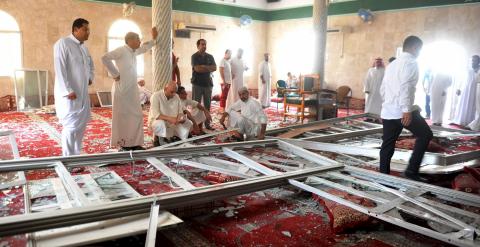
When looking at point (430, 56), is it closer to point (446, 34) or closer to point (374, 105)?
point (446, 34)

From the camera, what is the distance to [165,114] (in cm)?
595

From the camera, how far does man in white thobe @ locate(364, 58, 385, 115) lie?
10227 mm

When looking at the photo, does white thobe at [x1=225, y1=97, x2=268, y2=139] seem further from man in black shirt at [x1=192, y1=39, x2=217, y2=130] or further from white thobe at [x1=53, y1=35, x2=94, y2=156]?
white thobe at [x1=53, y1=35, x2=94, y2=156]

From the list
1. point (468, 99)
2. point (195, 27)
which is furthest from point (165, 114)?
point (195, 27)

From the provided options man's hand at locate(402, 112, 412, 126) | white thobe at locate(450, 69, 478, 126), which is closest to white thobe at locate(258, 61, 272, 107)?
white thobe at locate(450, 69, 478, 126)

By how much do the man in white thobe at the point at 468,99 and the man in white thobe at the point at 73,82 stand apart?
28.8 ft

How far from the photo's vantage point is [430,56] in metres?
11.2

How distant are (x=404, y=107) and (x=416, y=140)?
524mm

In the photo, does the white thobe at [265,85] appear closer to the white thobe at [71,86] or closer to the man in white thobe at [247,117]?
the man in white thobe at [247,117]

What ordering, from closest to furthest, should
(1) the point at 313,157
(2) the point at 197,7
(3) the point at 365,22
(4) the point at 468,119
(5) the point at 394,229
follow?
(5) the point at 394,229 → (1) the point at 313,157 → (4) the point at 468,119 → (3) the point at 365,22 → (2) the point at 197,7

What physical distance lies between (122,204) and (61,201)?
0.72 meters

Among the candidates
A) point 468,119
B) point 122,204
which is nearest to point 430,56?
point 468,119

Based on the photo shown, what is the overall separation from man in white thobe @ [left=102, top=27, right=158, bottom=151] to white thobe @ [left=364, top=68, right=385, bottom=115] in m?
6.68

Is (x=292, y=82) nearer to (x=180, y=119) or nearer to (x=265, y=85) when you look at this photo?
(x=265, y=85)
